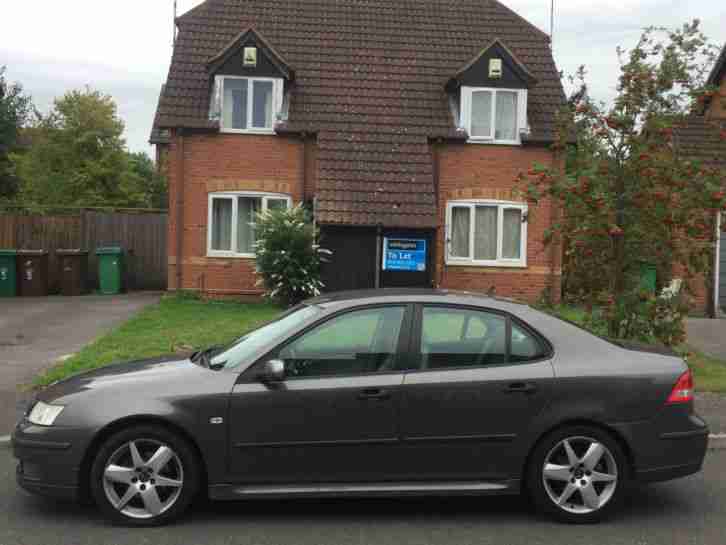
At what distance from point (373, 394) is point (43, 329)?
391 inches

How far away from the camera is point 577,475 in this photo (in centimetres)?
563

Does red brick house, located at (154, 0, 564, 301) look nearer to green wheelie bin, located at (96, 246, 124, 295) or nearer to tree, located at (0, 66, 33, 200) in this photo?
green wheelie bin, located at (96, 246, 124, 295)

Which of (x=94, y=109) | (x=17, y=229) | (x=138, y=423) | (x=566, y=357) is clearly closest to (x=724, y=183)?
(x=566, y=357)

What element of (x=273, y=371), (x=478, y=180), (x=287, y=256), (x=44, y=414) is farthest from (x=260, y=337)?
(x=478, y=180)

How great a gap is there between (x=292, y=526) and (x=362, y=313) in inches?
55.3

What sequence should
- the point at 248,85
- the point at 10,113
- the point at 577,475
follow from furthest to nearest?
the point at 10,113 < the point at 248,85 < the point at 577,475

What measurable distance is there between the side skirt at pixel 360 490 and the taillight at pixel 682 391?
1153mm

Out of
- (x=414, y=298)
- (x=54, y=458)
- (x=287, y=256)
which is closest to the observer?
(x=54, y=458)

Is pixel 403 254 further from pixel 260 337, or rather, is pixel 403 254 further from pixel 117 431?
pixel 117 431

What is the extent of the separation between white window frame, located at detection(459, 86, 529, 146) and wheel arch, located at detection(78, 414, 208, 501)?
15307 mm

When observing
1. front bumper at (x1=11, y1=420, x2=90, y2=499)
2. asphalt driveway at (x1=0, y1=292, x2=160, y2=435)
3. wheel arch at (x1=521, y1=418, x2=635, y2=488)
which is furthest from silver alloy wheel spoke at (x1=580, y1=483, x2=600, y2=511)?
asphalt driveway at (x1=0, y1=292, x2=160, y2=435)

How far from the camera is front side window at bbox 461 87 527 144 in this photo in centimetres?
1978

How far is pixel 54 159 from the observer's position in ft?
153

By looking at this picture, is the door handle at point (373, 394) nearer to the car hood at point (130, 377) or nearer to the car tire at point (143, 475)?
the car hood at point (130, 377)
